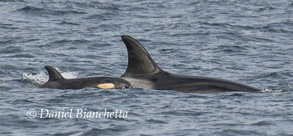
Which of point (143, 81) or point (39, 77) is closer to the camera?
point (143, 81)

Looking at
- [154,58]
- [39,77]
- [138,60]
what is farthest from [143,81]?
[154,58]

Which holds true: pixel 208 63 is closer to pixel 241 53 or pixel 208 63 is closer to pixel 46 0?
pixel 241 53

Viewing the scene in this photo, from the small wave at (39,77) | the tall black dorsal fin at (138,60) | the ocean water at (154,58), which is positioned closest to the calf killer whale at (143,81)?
the tall black dorsal fin at (138,60)

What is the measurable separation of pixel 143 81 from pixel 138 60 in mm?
518

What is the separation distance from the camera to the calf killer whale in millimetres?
18234

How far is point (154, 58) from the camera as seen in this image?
25531mm

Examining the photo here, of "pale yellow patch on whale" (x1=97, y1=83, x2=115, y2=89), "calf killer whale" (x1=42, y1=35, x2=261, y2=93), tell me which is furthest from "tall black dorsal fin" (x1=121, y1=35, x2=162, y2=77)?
"pale yellow patch on whale" (x1=97, y1=83, x2=115, y2=89)

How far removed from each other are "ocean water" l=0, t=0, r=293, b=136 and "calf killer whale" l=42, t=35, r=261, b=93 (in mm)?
371

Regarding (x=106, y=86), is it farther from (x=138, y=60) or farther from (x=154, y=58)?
(x=154, y=58)

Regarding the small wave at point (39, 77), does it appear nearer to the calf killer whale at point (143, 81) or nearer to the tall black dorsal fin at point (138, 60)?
the calf killer whale at point (143, 81)

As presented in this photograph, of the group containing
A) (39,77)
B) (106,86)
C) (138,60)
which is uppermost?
(138,60)

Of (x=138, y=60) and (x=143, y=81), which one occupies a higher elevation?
(x=138, y=60)

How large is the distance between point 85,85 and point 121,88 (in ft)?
2.79

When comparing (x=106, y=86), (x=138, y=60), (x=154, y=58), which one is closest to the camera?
(x=106, y=86)
